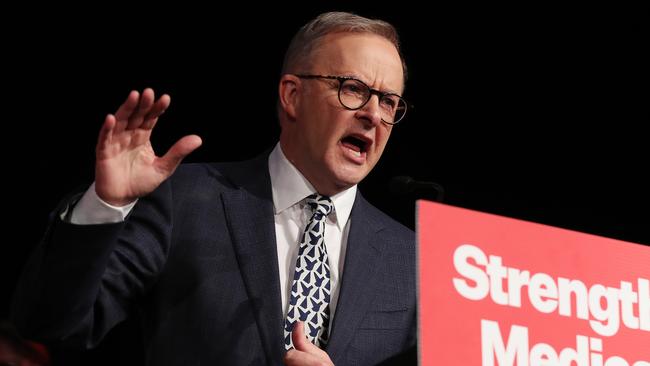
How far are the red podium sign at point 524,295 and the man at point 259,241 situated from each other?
0.26 m

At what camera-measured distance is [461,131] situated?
309cm

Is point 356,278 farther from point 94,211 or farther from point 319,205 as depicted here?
point 94,211

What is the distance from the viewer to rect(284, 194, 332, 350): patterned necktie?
1.61 metres

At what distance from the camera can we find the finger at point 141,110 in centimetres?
129

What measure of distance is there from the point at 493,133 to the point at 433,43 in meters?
0.40

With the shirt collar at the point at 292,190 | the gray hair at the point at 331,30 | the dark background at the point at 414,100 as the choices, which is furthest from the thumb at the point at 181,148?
the dark background at the point at 414,100

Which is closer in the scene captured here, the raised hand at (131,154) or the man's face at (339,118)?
the raised hand at (131,154)

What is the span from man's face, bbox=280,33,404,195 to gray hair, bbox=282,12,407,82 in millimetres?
18

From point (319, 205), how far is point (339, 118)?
19cm

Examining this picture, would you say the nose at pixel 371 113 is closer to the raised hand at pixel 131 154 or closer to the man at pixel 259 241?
the man at pixel 259 241

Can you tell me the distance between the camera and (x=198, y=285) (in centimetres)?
157

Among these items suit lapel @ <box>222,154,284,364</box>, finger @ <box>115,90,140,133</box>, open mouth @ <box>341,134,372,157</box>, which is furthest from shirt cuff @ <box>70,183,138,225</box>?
open mouth @ <box>341,134,372,157</box>

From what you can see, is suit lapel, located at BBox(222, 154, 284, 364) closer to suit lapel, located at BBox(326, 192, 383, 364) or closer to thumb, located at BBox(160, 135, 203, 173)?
suit lapel, located at BBox(326, 192, 383, 364)

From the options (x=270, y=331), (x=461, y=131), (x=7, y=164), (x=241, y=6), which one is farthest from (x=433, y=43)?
(x=270, y=331)
